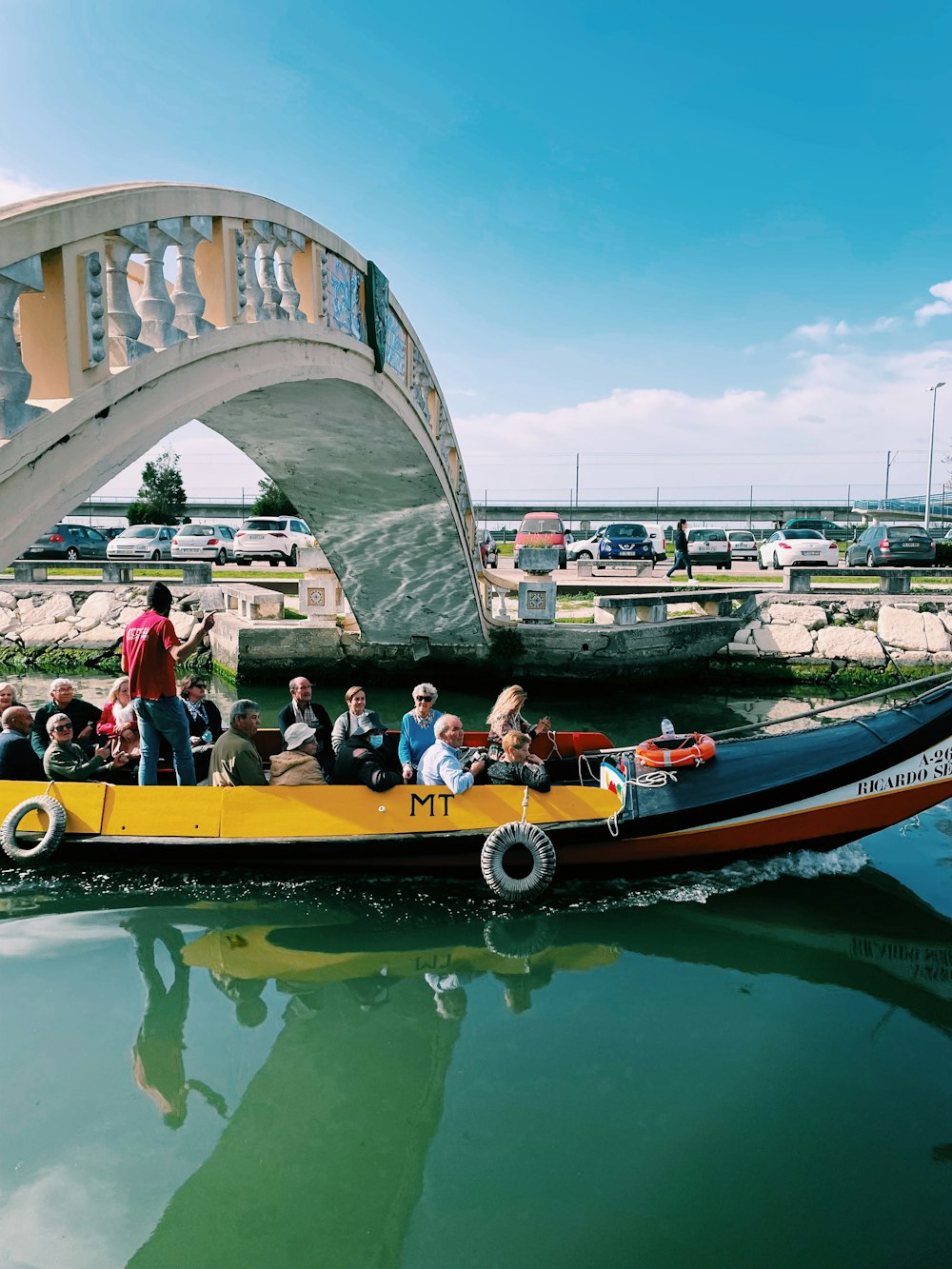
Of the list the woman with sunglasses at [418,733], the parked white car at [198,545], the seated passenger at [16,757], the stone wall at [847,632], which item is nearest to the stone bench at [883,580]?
the stone wall at [847,632]

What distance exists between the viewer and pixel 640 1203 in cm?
312

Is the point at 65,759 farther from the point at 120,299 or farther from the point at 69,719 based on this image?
the point at 120,299

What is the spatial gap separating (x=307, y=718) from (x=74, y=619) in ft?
34.2

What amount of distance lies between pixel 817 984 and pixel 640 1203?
198cm

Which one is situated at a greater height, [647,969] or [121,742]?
[121,742]

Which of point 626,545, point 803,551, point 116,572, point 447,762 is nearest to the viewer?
point 447,762

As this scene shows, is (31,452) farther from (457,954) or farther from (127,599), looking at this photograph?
(127,599)

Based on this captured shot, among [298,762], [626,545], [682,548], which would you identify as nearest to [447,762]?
[298,762]

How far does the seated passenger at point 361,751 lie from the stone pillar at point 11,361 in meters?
3.18

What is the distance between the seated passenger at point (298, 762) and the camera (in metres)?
5.91

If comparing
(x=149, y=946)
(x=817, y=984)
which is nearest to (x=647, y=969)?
(x=817, y=984)

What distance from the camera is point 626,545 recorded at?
21266 millimetres

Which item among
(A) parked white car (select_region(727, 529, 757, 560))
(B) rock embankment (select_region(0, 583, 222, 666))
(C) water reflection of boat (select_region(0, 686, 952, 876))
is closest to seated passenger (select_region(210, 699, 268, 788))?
(C) water reflection of boat (select_region(0, 686, 952, 876))

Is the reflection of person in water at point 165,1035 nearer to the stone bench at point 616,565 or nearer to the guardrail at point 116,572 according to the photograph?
the guardrail at point 116,572
